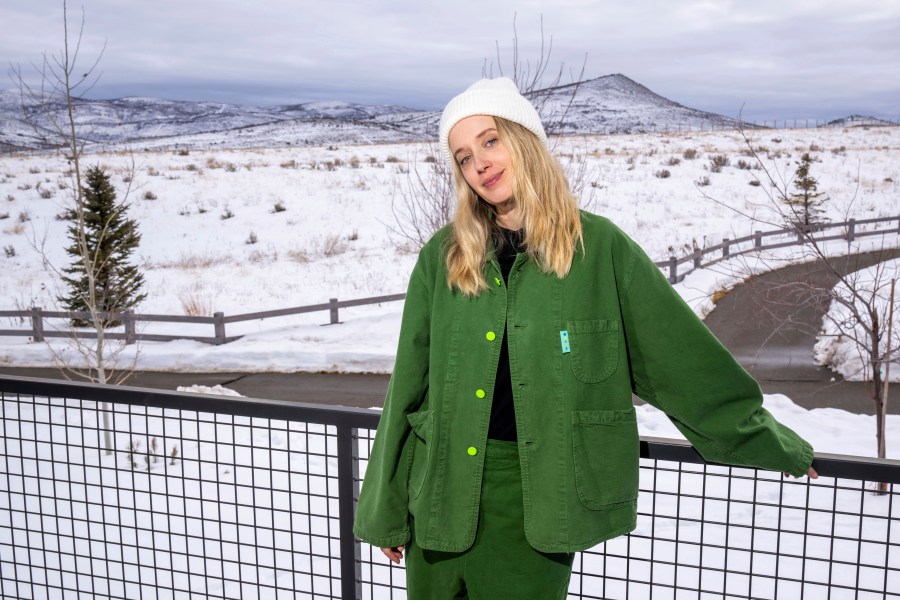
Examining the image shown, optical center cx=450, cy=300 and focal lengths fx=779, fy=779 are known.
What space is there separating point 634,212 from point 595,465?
2489 cm

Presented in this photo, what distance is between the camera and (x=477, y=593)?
1746 mm

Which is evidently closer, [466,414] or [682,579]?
[466,414]

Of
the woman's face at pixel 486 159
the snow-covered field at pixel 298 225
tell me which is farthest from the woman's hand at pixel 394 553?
the snow-covered field at pixel 298 225

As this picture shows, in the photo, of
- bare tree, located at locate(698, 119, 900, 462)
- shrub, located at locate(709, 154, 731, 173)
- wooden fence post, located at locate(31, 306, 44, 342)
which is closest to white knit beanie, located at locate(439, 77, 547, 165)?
bare tree, located at locate(698, 119, 900, 462)

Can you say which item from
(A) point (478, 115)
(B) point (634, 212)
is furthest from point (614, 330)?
(B) point (634, 212)

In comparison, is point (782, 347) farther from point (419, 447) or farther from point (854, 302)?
point (419, 447)

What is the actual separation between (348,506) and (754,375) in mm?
9958

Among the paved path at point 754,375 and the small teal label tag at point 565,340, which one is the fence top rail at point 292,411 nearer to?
the small teal label tag at point 565,340

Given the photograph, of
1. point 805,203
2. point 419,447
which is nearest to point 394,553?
point 419,447

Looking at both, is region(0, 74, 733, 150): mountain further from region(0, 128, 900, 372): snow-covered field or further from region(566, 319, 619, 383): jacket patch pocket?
region(566, 319, 619, 383): jacket patch pocket

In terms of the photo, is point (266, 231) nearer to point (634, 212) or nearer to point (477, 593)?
point (634, 212)

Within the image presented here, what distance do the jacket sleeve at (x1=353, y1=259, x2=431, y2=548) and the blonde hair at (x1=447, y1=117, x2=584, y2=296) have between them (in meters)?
0.13

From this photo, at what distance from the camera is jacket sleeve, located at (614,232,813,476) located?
1668 millimetres

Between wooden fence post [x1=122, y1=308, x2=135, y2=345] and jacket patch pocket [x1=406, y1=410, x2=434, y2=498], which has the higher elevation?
jacket patch pocket [x1=406, y1=410, x2=434, y2=498]
